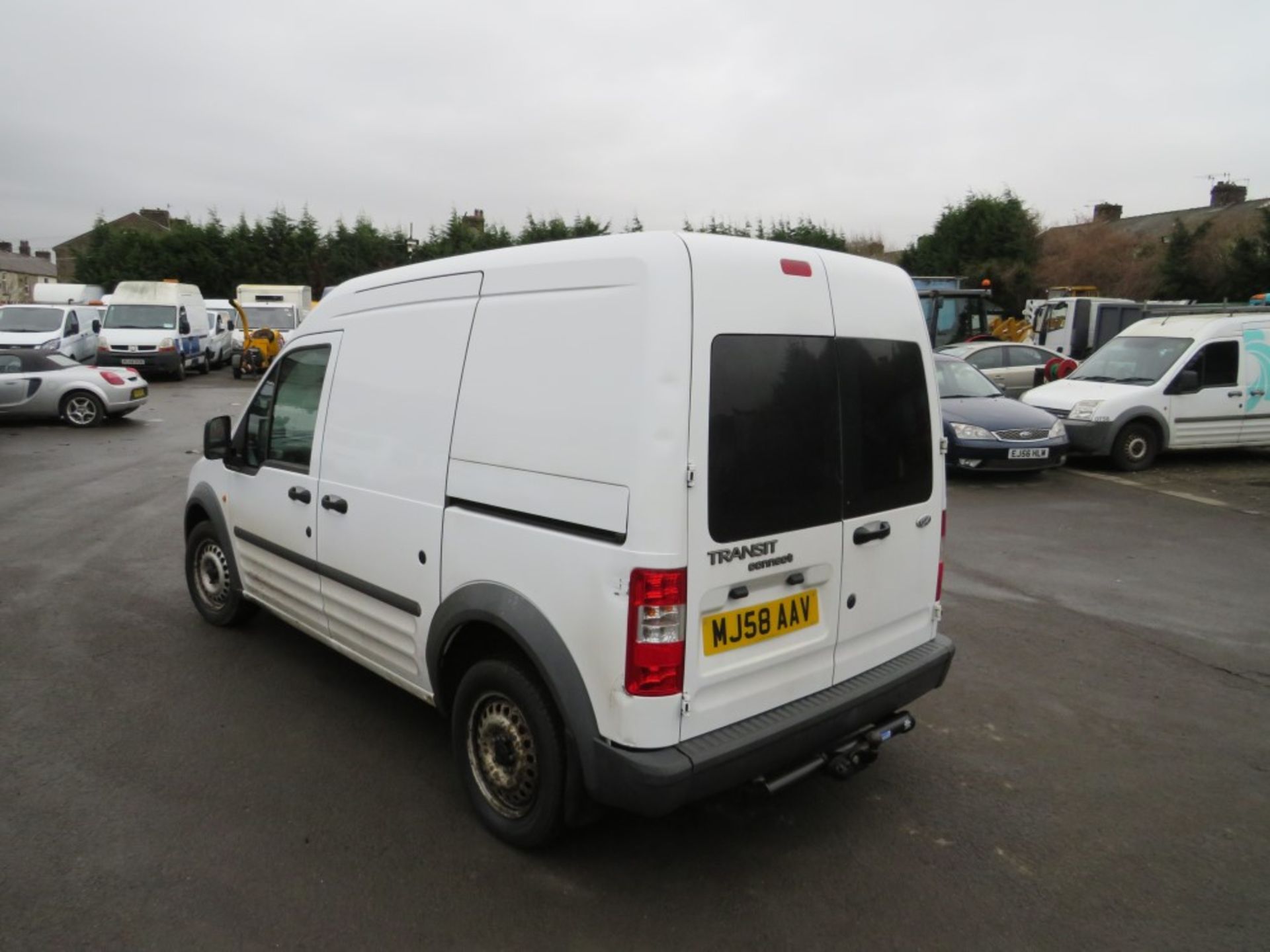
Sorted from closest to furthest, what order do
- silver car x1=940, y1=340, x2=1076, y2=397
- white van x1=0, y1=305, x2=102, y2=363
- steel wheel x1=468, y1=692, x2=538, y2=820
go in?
steel wheel x1=468, y1=692, x2=538, y2=820, silver car x1=940, y1=340, x2=1076, y2=397, white van x1=0, y1=305, x2=102, y2=363

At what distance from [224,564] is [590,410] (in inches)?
137

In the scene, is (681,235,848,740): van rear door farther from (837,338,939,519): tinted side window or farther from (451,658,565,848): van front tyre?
(451,658,565,848): van front tyre

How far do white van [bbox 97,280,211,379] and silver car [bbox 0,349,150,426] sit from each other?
709 centimetres

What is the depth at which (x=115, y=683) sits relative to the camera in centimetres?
448

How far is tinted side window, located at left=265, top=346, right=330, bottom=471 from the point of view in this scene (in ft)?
13.6

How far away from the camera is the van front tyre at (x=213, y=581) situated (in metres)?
5.09

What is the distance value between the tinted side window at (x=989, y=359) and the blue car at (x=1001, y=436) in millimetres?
4845

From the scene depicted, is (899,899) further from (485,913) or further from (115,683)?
(115,683)

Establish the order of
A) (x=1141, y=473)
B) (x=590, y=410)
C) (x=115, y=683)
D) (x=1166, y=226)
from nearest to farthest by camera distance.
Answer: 1. (x=590, y=410)
2. (x=115, y=683)
3. (x=1141, y=473)
4. (x=1166, y=226)

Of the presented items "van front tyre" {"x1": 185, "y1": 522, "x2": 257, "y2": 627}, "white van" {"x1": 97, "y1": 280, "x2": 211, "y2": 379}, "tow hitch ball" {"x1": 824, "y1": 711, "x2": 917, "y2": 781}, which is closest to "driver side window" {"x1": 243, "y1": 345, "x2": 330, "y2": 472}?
"van front tyre" {"x1": 185, "y1": 522, "x2": 257, "y2": 627}

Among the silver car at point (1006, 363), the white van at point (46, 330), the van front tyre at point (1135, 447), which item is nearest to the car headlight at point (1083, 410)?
the van front tyre at point (1135, 447)

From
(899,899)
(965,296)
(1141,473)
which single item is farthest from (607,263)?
(965,296)

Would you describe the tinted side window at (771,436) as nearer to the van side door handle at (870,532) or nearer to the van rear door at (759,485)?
the van rear door at (759,485)

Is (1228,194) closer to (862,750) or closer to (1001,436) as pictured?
(1001,436)
